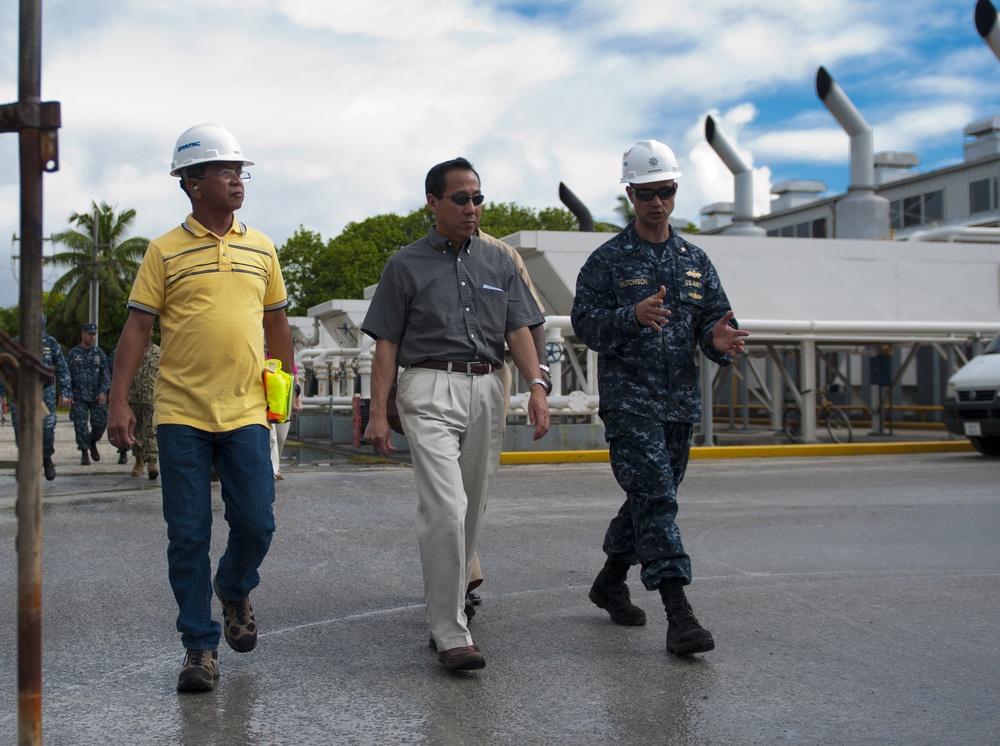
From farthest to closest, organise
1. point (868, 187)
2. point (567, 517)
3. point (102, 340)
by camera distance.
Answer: point (102, 340) → point (868, 187) → point (567, 517)

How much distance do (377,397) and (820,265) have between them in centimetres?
1739

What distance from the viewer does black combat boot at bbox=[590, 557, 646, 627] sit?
17.3 ft

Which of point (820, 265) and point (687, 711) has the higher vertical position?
point (820, 265)

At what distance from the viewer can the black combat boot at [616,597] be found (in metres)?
5.26

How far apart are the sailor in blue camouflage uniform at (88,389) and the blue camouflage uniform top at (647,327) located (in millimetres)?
11610

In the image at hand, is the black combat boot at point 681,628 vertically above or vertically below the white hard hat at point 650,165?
below

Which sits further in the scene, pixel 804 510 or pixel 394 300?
pixel 804 510

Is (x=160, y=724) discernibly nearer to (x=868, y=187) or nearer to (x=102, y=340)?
(x=868, y=187)

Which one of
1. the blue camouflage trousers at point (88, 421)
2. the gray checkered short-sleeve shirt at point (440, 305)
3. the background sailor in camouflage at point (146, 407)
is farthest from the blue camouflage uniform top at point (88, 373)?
the gray checkered short-sleeve shirt at point (440, 305)

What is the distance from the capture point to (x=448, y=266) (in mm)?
4879

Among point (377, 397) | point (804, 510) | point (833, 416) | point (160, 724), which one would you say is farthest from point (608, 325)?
point (833, 416)

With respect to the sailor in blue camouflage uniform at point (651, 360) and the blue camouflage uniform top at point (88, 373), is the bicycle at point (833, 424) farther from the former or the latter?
the sailor in blue camouflage uniform at point (651, 360)

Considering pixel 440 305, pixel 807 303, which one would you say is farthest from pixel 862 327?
pixel 440 305

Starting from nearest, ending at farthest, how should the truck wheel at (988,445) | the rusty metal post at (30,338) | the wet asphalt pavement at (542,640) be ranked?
the rusty metal post at (30,338) < the wet asphalt pavement at (542,640) < the truck wheel at (988,445)
